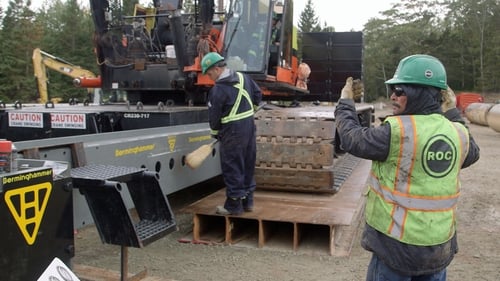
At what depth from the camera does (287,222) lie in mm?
5062

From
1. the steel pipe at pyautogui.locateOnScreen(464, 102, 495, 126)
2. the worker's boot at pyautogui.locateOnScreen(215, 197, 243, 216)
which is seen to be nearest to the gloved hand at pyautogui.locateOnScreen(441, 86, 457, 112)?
the worker's boot at pyautogui.locateOnScreen(215, 197, 243, 216)

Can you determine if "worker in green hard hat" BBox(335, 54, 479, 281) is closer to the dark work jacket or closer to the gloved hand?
the dark work jacket

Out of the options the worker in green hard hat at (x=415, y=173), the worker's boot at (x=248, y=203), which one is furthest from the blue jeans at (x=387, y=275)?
the worker's boot at (x=248, y=203)

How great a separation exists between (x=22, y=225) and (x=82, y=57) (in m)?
45.1

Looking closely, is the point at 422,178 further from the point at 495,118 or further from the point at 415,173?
the point at 495,118

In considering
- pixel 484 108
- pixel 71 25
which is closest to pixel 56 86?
pixel 71 25

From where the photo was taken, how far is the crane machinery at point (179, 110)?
460 centimetres

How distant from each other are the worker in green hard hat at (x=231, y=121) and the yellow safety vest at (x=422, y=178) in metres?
2.47

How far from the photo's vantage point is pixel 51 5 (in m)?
71.3

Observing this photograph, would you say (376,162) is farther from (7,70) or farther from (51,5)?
(51,5)

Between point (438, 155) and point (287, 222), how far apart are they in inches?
111

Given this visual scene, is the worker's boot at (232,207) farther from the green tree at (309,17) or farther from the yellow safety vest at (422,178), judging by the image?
the green tree at (309,17)

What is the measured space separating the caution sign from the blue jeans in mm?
1540

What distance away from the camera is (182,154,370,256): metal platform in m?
4.90
